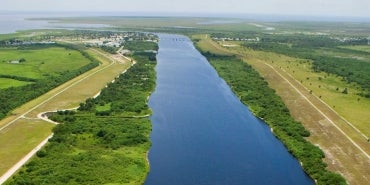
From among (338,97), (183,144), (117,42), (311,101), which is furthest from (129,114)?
(117,42)

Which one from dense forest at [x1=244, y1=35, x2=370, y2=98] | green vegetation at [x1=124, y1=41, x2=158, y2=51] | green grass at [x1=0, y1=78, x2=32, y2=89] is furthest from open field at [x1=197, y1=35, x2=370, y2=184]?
green grass at [x1=0, y1=78, x2=32, y2=89]

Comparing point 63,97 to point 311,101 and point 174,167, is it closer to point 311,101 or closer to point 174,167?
point 174,167

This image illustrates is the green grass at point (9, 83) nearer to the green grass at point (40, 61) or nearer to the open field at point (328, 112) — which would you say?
the green grass at point (40, 61)

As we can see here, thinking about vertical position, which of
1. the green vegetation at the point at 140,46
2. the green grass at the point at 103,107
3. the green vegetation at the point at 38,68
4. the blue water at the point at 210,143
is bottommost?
the blue water at the point at 210,143

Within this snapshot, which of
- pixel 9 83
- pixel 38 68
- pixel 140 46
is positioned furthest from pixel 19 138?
pixel 140 46

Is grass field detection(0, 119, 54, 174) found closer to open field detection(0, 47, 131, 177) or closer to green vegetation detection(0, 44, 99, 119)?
open field detection(0, 47, 131, 177)

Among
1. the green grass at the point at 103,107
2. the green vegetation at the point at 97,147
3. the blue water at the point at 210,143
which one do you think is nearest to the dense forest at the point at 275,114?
the blue water at the point at 210,143

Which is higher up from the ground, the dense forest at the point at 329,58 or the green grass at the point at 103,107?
the dense forest at the point at 329,58

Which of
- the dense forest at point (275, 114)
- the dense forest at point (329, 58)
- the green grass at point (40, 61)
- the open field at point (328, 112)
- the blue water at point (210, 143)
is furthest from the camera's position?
the dense forest at point (329, 58)
